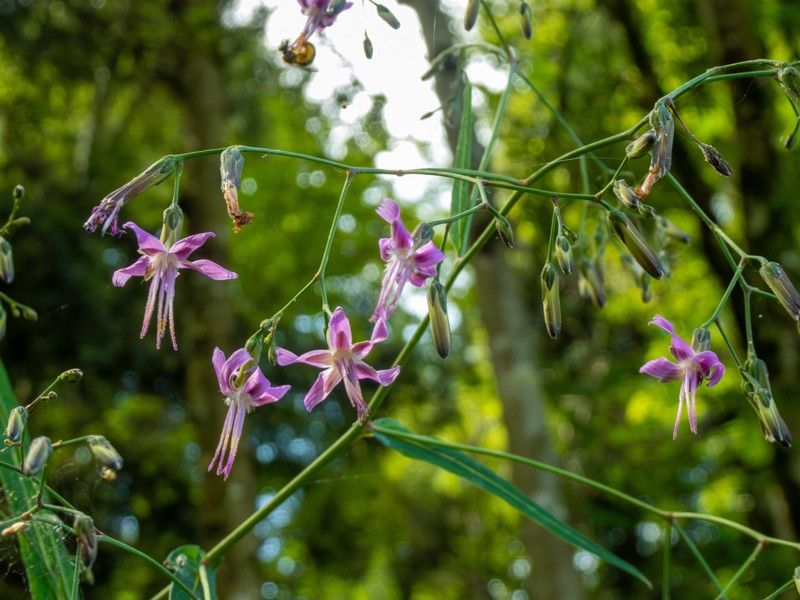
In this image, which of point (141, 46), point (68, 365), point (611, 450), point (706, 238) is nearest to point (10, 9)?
point (141, 46)

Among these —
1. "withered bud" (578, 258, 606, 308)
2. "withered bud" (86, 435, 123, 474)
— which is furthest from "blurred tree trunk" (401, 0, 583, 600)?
"withered bud" (86, 435, 123, 474)

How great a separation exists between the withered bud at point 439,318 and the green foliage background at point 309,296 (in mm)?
3413

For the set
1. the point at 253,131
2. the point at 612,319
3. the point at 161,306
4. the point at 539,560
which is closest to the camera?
the point at 161,306

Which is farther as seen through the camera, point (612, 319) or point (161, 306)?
point (612, 319)

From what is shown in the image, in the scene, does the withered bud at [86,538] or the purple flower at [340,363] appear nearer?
the withered bud at [86,538]

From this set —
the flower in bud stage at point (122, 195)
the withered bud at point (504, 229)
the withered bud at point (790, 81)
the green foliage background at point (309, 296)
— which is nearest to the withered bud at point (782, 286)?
the withered bud at point (790, 81)

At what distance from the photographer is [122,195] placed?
3.80 ft

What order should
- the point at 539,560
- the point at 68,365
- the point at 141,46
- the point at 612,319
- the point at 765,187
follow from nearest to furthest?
the point at 539,560
the point at 765,187
the point at 68,365
the point at 141,46
the point at 612,319

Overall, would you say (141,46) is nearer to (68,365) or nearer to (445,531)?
(68,365)

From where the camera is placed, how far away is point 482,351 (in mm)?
10008

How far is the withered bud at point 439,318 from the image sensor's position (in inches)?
46.3

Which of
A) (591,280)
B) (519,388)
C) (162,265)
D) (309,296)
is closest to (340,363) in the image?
(162,265)

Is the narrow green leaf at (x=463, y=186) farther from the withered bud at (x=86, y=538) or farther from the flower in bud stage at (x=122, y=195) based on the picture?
the withered bud at (x=86, y=538)

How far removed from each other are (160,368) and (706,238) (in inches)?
152
